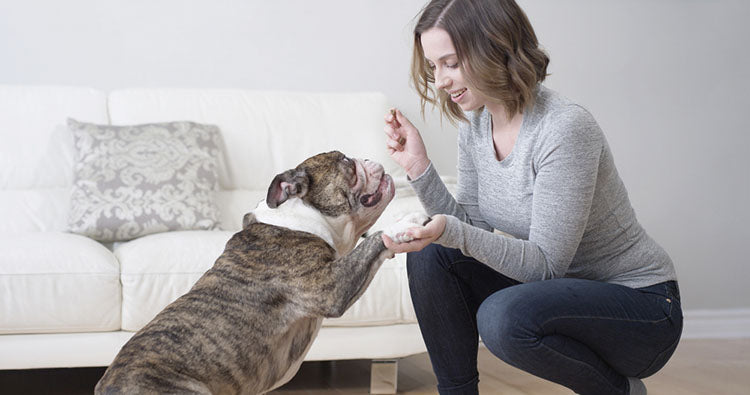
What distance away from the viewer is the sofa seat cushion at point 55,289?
2.43m

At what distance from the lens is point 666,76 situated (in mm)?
4242

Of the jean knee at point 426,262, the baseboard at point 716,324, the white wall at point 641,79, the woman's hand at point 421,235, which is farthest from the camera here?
the baseboard at point 716,324

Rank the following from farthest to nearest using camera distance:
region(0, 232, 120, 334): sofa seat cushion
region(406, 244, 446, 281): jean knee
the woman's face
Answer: region(0, 232, 120, 334): sofa seat cushion, region(406, 244, 446, 281): jean knee, the woman's face

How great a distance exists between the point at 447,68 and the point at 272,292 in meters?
0.68

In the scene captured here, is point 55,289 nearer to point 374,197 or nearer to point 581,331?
point 374,197

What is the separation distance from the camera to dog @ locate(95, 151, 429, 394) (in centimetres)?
168

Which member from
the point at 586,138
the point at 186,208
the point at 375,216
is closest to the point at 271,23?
the point at 186,208

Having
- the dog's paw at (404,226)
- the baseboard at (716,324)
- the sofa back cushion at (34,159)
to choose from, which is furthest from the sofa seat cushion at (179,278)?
the baseboard at (716,324)

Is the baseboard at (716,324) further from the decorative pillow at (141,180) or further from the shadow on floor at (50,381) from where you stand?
the shadow on floor at (50,381)

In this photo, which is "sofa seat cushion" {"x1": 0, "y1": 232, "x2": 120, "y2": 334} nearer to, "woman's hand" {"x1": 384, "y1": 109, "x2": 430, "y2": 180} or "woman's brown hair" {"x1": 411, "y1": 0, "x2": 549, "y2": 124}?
"woman's hand" {"x1": 384, "y1": 109, "x2": 430, "y2": 180}

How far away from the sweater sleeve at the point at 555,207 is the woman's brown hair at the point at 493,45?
14 cm

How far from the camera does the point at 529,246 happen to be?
5.85ft

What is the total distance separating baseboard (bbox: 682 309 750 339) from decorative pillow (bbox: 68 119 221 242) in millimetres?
2662

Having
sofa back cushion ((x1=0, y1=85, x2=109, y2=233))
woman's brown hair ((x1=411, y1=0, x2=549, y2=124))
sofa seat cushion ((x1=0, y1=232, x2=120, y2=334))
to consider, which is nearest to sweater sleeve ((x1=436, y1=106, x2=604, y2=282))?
woman's brown hair ((x1=411, y1=0, x2=549, y2=124))
